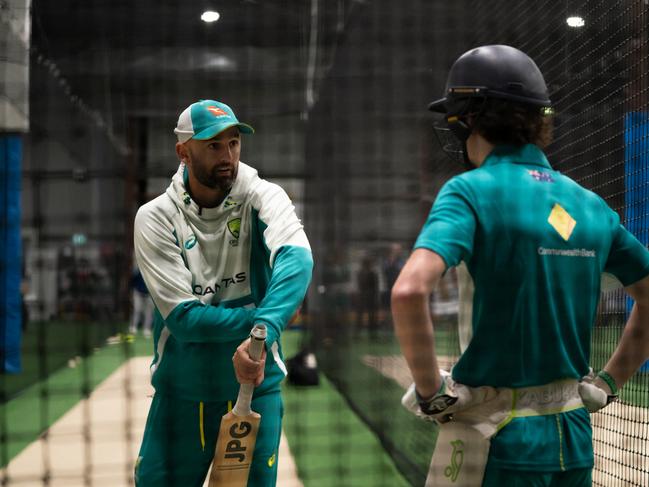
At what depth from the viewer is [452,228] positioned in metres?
1.46

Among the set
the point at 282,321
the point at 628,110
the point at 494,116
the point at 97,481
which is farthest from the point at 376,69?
the point at 494,116

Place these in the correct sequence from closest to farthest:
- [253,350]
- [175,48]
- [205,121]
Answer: [253,350]
[205,121]
[175,48]

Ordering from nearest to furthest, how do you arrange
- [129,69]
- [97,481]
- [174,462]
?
[174,462] < [97,481] < [129,69]

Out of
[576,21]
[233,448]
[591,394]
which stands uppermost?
[576,21]

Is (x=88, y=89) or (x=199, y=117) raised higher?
(x=88, y=89)

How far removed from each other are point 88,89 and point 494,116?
7.74 metres

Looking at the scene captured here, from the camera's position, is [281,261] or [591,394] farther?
[281,261]

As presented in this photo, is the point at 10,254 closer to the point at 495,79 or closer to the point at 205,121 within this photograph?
the point at 205,121

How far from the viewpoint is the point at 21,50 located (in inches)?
222

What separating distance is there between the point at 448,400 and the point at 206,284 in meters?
1.10

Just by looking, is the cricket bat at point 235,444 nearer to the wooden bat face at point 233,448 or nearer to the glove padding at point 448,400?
the wooden bat face at point 233,448

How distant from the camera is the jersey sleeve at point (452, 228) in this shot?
1.44 m

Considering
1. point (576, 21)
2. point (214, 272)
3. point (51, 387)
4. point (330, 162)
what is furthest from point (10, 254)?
point (576, 21)

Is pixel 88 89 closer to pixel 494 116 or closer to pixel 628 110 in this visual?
pixel 628 110
